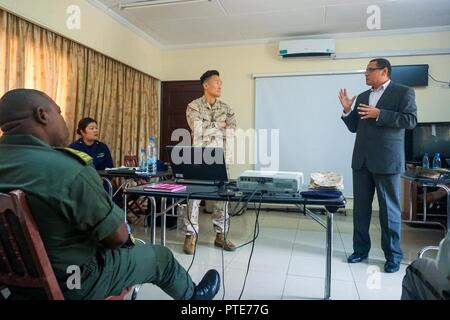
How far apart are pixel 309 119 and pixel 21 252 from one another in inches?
156

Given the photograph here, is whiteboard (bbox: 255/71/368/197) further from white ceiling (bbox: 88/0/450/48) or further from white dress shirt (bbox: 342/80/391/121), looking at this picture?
white dress shirt (bbox: 342/80/391/121)

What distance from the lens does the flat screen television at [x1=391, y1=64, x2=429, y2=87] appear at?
12.9 ft

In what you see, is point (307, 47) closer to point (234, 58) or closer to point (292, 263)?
point (234, 58)

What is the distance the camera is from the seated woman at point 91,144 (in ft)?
9.86

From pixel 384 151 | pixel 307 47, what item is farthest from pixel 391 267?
pixel 307 47

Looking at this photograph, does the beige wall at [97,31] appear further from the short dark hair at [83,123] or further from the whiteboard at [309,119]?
the whiteboard at [309,119]

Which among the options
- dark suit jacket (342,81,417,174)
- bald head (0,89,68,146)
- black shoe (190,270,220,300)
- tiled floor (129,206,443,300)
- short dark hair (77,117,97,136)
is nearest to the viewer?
bald head (0,89,68,146)

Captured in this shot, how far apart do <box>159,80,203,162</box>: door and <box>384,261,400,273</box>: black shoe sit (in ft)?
11.2

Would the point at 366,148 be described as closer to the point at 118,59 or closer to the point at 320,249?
the point at 320,249

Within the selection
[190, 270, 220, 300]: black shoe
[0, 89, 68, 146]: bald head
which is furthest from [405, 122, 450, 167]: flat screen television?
[0, 89, 68, 146]: bald head

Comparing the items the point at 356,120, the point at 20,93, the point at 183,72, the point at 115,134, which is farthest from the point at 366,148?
the point at 183,72

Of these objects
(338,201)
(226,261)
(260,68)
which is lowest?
(226,261)

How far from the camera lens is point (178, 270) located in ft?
4.29
